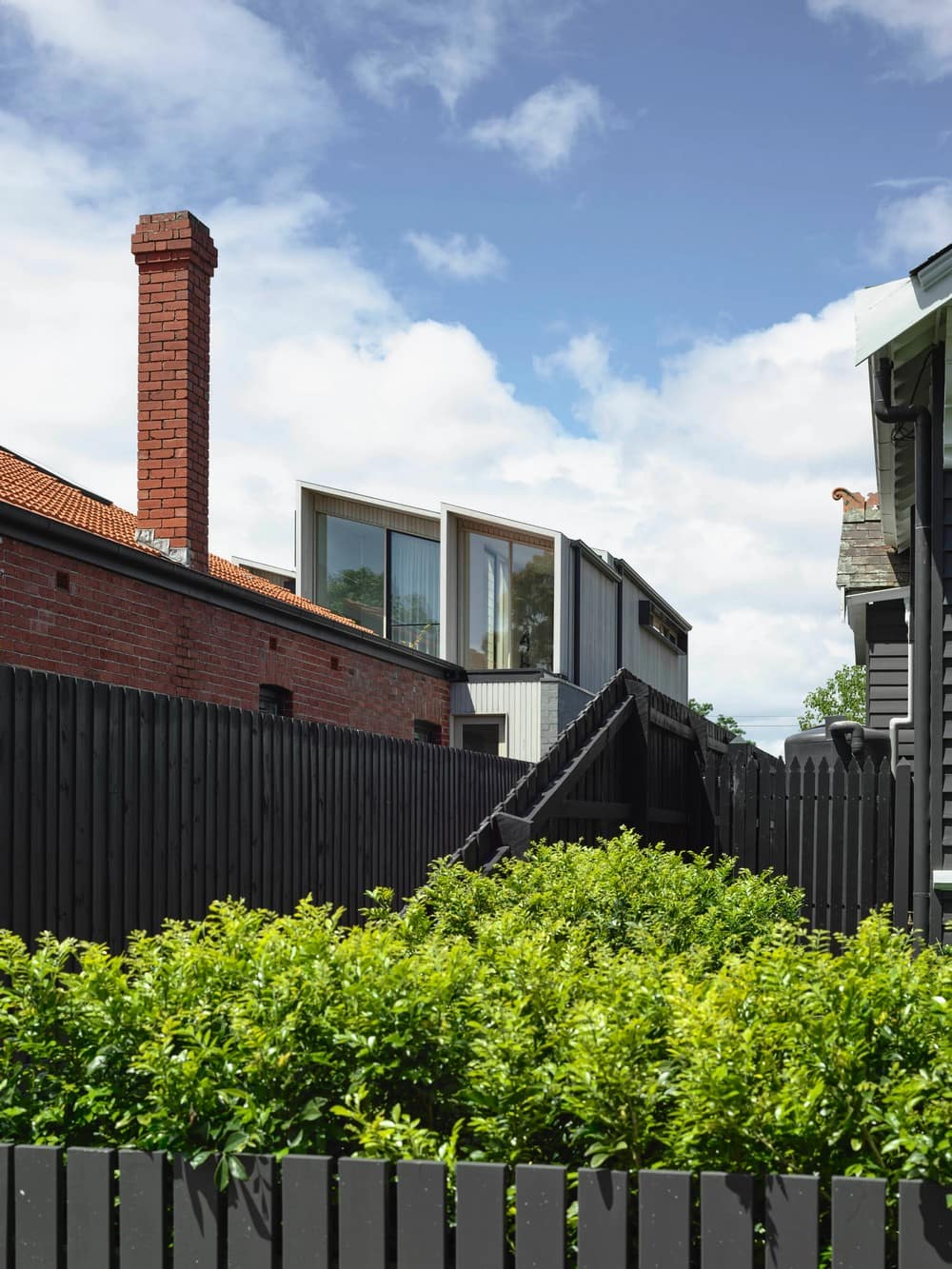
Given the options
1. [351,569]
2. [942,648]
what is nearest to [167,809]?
[942,648]

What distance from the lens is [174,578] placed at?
41.3 ft

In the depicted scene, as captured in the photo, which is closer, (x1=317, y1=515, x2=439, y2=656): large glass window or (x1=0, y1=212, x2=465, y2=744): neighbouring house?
(x1=0, y1=212, x2=465, y2=744): neighbouring house

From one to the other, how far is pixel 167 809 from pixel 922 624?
476 centimetres

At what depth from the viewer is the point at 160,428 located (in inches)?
575

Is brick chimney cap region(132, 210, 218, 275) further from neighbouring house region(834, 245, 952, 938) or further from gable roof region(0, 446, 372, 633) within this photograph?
neighbouring house region(834, 245, 952, 938)

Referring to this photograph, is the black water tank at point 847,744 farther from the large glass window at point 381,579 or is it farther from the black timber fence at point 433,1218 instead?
the black timber fence at point 433,1218

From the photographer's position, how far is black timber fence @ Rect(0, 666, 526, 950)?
6668 mm

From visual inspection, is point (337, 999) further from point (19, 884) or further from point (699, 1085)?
point (19, 884)

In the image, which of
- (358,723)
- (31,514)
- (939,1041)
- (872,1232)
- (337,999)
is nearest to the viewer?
(872,1232)

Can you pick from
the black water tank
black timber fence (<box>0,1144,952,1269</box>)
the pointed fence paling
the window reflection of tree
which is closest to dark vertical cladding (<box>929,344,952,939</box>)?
the pointed fence paling

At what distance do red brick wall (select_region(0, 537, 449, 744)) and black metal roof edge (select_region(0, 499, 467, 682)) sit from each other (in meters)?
0.07

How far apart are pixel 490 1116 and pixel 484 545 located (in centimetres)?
2234

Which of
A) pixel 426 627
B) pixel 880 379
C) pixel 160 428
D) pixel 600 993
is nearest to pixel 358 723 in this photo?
pixel 160 428

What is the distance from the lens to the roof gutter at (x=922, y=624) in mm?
8047
